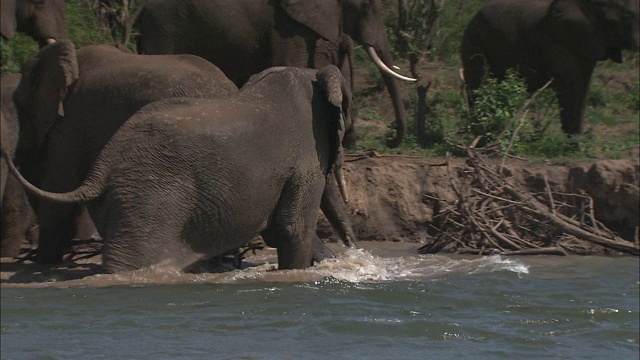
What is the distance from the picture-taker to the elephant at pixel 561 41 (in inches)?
477

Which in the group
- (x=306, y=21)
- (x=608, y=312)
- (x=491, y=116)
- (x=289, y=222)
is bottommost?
(x=608, y=312)

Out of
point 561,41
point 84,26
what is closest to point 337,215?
point 561,41

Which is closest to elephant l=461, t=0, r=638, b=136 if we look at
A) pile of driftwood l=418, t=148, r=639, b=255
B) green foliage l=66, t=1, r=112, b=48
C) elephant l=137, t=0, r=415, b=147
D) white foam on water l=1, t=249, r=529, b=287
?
pile of driftwood l=418, t=148, r=639, b=255

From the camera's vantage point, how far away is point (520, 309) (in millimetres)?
7113

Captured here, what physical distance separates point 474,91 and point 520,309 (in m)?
5.19

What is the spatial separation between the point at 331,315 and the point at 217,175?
125cm

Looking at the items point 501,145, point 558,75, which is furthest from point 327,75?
point 558,75

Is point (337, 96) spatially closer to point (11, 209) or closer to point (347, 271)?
point (347, 271)

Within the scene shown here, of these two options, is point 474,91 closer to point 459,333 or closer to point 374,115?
point 374,115

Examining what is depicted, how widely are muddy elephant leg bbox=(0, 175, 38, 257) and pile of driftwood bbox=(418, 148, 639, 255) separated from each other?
3.06m

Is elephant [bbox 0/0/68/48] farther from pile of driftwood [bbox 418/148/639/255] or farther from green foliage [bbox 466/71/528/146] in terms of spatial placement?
green foliage [bbox 466/71/528/146]

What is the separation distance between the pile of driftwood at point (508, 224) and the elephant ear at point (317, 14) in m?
1.61

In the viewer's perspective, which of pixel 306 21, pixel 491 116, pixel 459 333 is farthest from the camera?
pixel 491 116

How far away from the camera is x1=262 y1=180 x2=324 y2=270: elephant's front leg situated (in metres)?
7.68
